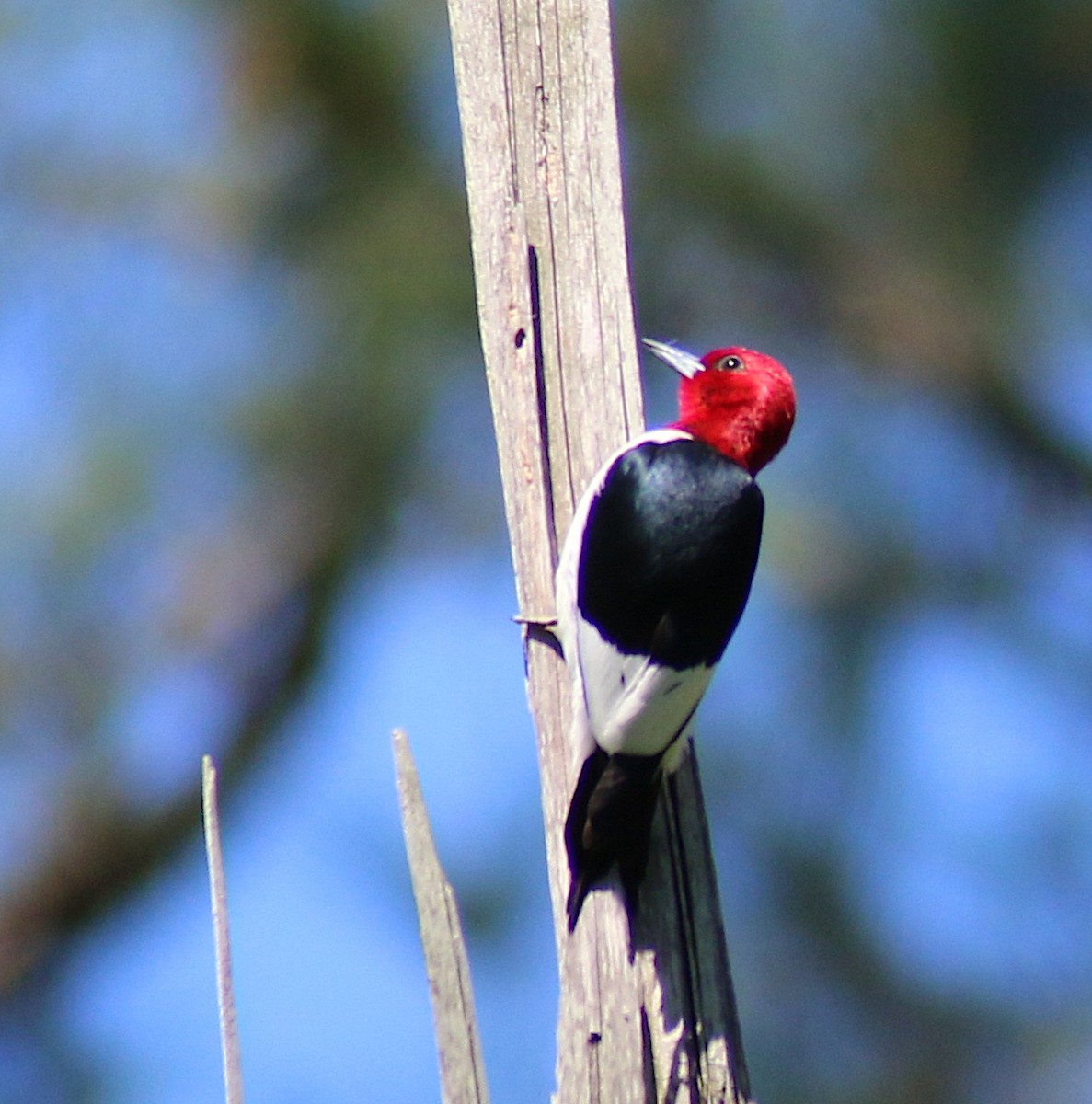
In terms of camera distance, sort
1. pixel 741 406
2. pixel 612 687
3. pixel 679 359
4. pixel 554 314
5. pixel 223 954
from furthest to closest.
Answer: pixel 679 359 < pixel 741 406 < pixel 554 314 < pixel 612 687 < pixel 223 954

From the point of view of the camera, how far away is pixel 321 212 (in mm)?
4027

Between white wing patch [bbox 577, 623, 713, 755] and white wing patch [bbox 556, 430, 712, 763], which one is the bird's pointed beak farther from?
white wing patch [bbox 577, 623, 713, 755]

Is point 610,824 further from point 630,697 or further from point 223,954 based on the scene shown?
point 223,954

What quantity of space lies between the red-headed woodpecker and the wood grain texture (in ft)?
0.16

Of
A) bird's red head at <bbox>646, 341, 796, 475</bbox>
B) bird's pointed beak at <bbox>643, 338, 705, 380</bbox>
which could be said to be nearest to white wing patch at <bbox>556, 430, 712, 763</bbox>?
bird's red head at <bbox>646, 341, 796, 475</bbox>

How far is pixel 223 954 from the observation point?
136 cm

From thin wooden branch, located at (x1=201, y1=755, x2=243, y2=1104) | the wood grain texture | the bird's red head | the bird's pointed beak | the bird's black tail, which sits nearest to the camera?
thin wooden branch, located at (x1=201, y1=755, x2=243, y2=1104)

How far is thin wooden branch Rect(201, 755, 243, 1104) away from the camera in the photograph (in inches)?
52.6

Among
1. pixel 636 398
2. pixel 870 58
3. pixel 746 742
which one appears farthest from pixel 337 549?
pixel 636 398

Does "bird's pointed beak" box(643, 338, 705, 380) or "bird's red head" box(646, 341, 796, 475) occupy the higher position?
"bird's pointed beak" box(643, 338, 705, 380)

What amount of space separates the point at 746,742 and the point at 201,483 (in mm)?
1328

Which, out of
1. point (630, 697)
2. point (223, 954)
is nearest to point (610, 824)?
point (630, 697)

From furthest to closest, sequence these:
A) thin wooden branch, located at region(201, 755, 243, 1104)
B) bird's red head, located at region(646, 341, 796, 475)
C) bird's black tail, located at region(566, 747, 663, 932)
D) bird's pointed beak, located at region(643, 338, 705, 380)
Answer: bird's pointed beak, located at region(643, 338, 705, 380) < bird's red head, located at region(646, 341, 796, 475) < bird's black tail, located at region(566, 747, 663, 932) < thin wooden branch, located at region(201, 755, 243, 1104)

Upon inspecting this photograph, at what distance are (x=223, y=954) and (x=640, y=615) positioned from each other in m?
0.87
